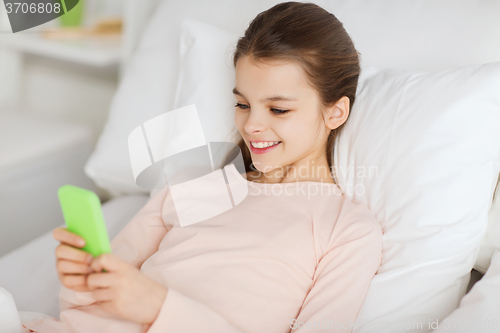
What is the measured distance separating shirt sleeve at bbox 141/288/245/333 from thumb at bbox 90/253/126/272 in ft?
0.36

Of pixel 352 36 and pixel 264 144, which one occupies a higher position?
pixel 352 36

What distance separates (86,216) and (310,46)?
493 millimetres

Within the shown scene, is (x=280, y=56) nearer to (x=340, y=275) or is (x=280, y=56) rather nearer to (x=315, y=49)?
(x=315, y=49)

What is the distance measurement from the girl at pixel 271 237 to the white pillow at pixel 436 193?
0.13 feet

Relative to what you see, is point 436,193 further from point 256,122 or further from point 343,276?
point 256,122

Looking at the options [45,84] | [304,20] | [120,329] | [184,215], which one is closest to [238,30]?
[304,20]

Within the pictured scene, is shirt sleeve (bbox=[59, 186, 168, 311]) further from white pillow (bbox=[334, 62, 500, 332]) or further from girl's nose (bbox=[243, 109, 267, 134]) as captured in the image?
white pillow (bbox=[334, 62, 500, 332])

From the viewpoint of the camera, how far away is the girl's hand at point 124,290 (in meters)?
0.53

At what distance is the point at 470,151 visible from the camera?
692 mm

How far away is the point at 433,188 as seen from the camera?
70 cm

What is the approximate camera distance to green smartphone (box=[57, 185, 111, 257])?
467 mm

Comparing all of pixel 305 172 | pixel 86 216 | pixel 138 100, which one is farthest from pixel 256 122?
pixel 138 100

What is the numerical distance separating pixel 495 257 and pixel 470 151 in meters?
0.19

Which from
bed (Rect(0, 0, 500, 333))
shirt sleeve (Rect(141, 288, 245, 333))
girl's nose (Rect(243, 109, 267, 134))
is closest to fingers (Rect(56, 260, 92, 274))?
shirt sleeve (Rect(141, 288, 245, 333))
